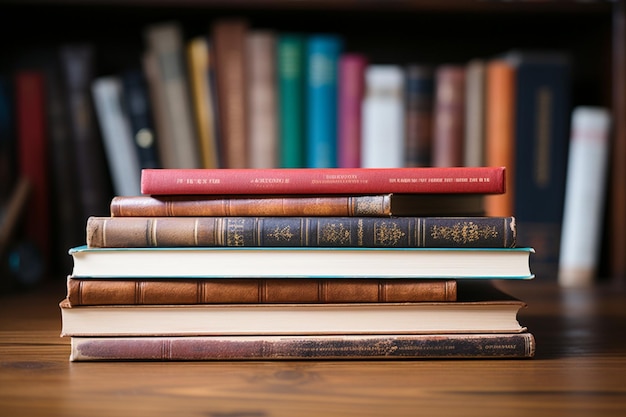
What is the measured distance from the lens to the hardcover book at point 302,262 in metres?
0.56

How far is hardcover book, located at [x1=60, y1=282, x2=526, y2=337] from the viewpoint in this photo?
562mm

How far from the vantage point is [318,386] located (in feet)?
1.62

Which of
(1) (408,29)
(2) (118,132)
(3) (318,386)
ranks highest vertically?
(1) (408,29)

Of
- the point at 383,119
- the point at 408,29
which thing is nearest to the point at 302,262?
the point at 383,119

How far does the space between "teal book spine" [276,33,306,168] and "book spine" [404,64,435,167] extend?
0.56ft

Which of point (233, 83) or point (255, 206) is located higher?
point (233, 83)

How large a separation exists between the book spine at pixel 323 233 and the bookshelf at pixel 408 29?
0.61m

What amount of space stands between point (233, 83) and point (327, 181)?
0.55 m

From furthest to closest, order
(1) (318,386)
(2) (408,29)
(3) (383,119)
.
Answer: (2) (408,29)
(3) (383,119)
(1) (318,386)

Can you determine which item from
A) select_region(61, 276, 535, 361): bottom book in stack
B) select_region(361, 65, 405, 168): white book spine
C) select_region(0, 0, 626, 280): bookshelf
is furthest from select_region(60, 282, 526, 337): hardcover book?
select_region(0, 0, 626, 280): bookshelf

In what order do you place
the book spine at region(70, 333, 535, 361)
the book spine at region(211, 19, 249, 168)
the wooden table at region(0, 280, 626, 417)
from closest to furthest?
the wooden table at region(0, 280, 626, 417), the book spine at region(70, 333, 535, 361), the book spine at region(211, 19, 249, 168)

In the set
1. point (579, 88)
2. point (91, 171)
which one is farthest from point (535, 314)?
point (91, 171)

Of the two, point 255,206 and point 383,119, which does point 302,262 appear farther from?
point 383,119

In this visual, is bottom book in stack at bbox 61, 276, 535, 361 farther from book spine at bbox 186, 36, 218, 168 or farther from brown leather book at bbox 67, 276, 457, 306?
book spine at bbox 186, 36, 218, 168
